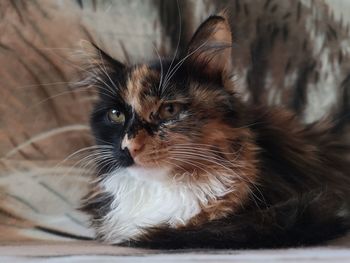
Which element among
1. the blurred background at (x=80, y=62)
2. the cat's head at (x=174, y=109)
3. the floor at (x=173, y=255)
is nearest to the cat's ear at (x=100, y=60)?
the cat's head at (x=174, y=109)

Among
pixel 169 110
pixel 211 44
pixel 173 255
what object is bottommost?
pixel 173 255

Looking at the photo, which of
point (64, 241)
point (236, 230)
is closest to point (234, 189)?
point (236, 230)

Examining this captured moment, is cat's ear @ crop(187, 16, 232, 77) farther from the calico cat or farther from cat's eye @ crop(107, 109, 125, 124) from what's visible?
cat's eye @ crop(107, 109, 125, 124)

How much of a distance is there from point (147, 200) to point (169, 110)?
22cm

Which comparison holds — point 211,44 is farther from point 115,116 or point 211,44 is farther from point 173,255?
point 173,255

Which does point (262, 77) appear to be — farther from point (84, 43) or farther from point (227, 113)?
point (84, 43)

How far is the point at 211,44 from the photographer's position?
141 cm

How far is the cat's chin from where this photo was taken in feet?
4.28

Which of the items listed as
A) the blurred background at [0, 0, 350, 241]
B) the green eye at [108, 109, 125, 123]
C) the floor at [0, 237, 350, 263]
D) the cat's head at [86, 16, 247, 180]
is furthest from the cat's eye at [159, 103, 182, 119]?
the blurred background at [0, 0, 350, 241]

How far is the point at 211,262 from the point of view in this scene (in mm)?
1110

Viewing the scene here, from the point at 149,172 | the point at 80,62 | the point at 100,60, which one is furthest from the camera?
the point at 80,62

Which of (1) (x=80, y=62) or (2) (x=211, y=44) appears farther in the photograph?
(1) (x=80, y=62)

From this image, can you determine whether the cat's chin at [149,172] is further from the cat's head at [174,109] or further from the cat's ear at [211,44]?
the cat's ear at [211,44]

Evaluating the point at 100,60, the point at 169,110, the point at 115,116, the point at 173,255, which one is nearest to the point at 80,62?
the point at 100,60
